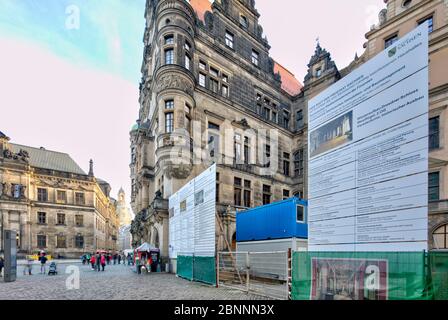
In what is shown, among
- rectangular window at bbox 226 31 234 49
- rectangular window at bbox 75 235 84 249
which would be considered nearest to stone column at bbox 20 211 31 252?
rectangular window at bbox 75 235 84 249

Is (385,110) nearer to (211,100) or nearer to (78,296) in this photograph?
(78,296)

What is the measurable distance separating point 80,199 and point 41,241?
9.38 m

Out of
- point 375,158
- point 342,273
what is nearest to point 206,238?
point 342,273

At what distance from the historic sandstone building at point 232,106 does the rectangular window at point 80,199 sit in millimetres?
29450

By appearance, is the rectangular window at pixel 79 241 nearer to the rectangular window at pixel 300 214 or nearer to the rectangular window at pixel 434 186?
the rectangular window at pixel 300 214

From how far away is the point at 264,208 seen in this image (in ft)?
56.5

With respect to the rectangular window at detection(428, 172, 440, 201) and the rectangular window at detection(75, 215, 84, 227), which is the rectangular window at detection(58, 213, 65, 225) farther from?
the rectangular window at detection(428, 172, 440, 201)

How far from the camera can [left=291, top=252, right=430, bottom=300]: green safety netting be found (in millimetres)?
5496

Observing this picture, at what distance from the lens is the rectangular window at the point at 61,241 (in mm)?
51000

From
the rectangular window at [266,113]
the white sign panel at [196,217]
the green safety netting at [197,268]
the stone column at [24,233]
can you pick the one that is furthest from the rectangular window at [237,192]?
the stone column at [24,233]

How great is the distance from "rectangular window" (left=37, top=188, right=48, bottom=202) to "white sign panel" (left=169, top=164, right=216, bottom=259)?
41.6m

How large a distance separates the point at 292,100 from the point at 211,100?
13.5 m

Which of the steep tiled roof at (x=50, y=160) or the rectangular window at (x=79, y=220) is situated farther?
the steep tiled roof at (x=50, y=160)

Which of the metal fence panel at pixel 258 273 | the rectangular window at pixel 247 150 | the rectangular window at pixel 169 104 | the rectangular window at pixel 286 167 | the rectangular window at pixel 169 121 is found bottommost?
the metal fence panel at pixel 258 273
